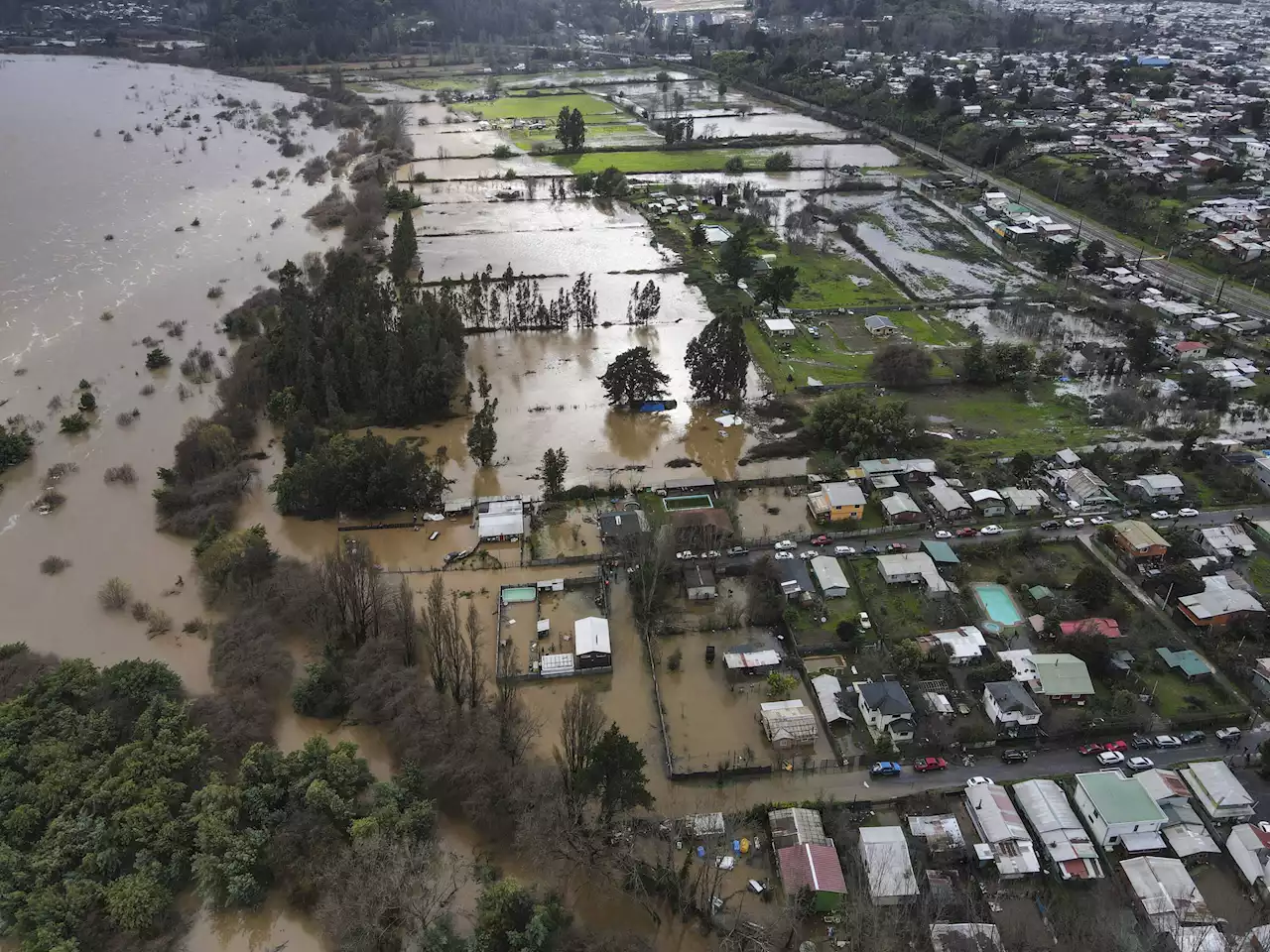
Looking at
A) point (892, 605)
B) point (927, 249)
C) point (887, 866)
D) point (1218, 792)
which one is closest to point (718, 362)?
point (892, 605)

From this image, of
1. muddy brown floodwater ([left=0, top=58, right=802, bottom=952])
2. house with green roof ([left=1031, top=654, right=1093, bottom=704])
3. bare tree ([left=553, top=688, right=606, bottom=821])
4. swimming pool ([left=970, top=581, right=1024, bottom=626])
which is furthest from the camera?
swimming pool ([left=970, top=581, right=1024, bottom=626])

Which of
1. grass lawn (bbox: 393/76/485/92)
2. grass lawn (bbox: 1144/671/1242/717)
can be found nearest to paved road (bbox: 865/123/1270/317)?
grass lawn (bbox: 1144/671/1242/717)

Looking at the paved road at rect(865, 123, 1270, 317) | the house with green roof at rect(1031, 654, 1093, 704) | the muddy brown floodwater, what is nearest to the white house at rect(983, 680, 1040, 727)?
the house with green roof at rect(1031, 654, 1093, 704)

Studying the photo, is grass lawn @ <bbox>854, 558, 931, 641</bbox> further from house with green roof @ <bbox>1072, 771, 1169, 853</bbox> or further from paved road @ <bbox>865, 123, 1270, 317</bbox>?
paved road @ <bbox>865, 123, 1270, 317</bbox>

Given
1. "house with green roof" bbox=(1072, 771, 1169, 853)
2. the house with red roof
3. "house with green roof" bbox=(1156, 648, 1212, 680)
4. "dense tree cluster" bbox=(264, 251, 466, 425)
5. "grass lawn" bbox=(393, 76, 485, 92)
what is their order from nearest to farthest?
1. the house with red roof
2. "house with green roof" bbox=(1072, 771, 1169, 853)
3. "house with green roof" bbox=(1156, 648, 1212, 680)
4. "dense tree cluster" bbox=(264, 251, 466, 425)
5. "grass lawn" bbox=(393, 76, 485, 92)

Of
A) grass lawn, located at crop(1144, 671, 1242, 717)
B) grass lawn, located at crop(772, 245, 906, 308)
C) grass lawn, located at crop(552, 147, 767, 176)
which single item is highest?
grass lawn, located at crop(552, 147, 767, 176)

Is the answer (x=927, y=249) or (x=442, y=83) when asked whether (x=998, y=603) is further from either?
(x=442, y=83)

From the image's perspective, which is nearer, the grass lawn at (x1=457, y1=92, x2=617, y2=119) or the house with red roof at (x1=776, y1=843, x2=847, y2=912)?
the house with red roof at (x1=776, y1=843, x2=847, y2=912)

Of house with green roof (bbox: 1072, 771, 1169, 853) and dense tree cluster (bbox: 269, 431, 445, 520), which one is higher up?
A: dense tree cluster (bbox: 269, 431, 445, 520)
